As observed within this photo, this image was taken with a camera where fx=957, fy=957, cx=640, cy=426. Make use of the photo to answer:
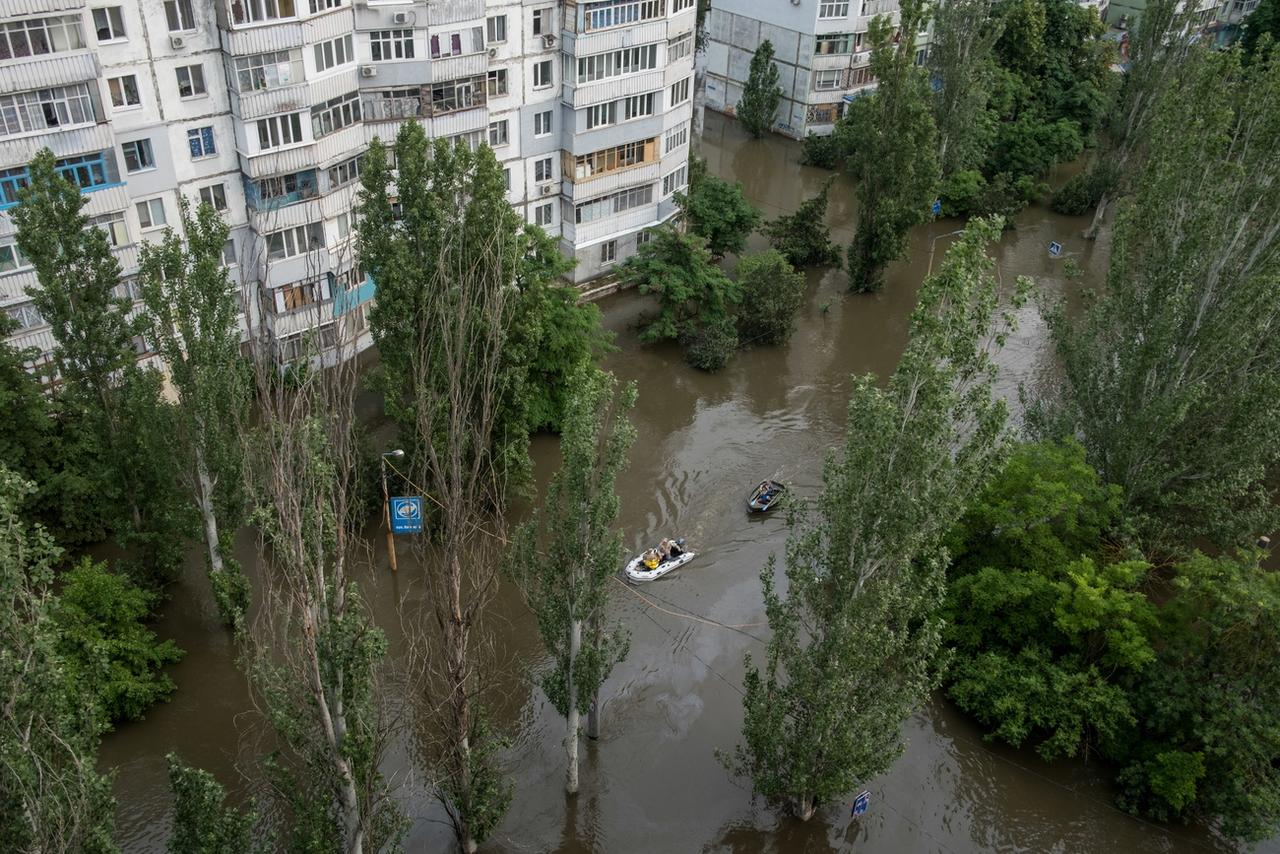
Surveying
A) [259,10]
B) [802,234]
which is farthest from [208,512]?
[802,234]

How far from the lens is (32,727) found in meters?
13.9

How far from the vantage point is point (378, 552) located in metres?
28.5

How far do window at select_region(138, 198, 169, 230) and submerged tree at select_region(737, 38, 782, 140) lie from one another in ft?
117

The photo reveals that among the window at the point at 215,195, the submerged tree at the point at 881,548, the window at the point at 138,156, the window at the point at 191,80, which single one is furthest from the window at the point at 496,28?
the submerged tree at the point at 881,548

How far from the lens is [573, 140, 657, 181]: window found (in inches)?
1491

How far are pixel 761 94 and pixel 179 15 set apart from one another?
35635mm

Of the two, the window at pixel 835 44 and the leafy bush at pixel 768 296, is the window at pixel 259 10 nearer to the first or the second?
the leafy bush at pixel 768 296

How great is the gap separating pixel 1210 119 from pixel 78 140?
30.7 meters

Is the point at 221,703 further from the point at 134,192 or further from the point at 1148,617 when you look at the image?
the point at 1148,617

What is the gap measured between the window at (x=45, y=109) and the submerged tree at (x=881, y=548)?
2238 cm

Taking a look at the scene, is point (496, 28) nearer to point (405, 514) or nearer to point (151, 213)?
point (151, 213)

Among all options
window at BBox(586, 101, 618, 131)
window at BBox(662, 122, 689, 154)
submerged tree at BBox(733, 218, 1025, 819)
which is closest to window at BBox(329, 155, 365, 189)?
window at BBox(586, 101, 618, 131)

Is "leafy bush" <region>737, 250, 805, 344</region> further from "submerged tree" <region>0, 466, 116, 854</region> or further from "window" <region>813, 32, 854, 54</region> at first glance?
"submerged tree" <region>0, 466, 116, 854</region>

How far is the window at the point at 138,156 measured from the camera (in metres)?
28.1
